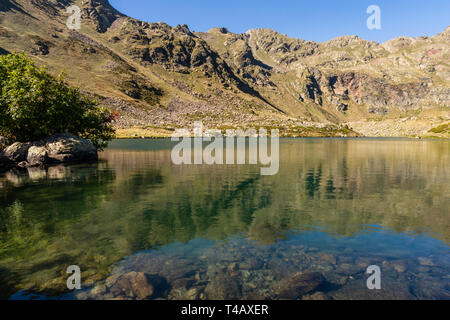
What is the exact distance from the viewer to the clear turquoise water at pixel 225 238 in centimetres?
1316

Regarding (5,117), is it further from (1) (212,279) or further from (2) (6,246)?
(1) (212,279)

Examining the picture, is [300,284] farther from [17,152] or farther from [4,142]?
[4,142]

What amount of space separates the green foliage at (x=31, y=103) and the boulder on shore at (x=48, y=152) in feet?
8.44

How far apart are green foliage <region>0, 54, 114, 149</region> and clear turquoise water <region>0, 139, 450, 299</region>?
77.4ft

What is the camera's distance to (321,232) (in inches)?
798

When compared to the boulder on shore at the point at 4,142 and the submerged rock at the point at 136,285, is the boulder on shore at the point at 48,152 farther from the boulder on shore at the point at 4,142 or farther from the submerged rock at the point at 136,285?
the submerged rock at the point at 136,285

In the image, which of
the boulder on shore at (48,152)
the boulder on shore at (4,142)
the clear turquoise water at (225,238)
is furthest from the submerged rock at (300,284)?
the boulder on shore at (4,142)

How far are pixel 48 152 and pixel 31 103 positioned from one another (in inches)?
453

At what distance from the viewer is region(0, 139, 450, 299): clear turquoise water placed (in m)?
13.2

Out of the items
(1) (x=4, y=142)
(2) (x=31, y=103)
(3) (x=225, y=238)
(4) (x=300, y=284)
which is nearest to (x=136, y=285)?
(3) (x=225, y=238)

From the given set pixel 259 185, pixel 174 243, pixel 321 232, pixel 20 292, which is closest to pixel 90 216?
pixel 174 243

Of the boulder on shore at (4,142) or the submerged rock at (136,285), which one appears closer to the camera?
the submerged rock at (136,285)

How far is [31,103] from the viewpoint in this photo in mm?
53344
